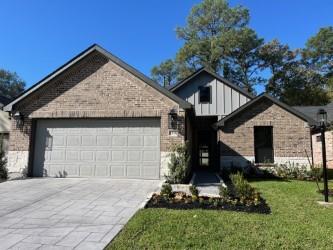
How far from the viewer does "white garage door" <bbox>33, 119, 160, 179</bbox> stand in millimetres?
10844

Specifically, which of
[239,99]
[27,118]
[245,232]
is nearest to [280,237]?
[245,232]

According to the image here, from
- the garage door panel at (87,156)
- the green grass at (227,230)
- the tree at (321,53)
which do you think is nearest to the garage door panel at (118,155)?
the garage door panel at (87,156)

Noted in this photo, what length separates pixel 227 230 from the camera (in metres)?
4.89

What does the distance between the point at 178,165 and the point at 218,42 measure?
25.8 metres

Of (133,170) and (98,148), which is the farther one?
(98,148)

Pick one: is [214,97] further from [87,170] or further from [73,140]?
[87,170]

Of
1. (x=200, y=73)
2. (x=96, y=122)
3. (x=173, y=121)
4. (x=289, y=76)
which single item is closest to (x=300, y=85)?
(x=289, y=76)

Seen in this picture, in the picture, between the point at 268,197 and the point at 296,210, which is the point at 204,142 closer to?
the point at 268,197

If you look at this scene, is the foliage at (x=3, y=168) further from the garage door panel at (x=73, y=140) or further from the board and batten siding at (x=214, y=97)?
the board and batten siding at (x=214, y=97)

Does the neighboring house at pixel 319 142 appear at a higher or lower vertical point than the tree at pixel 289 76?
lower

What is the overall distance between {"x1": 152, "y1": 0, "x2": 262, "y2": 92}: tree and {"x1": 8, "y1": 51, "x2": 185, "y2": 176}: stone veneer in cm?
2295

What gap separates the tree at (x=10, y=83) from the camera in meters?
54.2

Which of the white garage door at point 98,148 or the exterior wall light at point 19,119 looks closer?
the white garage door at point 98,148

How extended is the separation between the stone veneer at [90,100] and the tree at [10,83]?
161 feet
